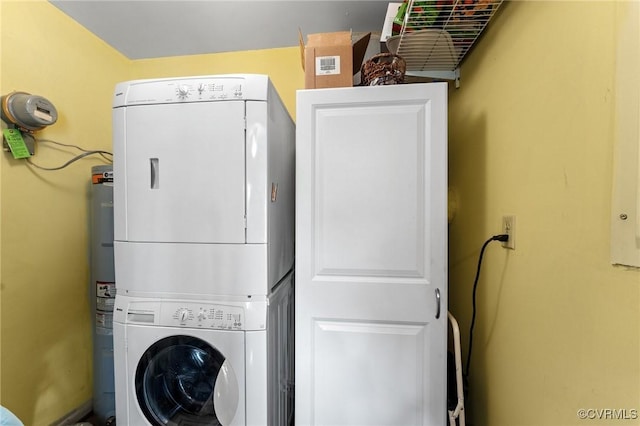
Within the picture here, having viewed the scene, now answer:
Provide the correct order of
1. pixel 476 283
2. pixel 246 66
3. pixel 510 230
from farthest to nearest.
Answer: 1. pixel 246 66
2. pixel 476 283
3. pixel 510 230

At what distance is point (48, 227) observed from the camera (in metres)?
1.42

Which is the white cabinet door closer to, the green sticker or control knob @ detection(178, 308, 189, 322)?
control knob @ detection(178, 308, 189, 322)

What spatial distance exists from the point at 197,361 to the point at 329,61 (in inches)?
56.9

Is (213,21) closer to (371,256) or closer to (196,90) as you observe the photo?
(196,90)

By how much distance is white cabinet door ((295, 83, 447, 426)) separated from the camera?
3.43 ft

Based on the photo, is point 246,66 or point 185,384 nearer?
point 185,384

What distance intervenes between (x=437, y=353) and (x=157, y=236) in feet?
4.09

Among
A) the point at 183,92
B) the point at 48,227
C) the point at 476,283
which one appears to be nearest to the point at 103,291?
the point at 48,227

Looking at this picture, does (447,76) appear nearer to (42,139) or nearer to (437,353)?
(437,353)

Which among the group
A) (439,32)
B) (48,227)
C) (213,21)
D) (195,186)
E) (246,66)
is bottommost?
(48,227)

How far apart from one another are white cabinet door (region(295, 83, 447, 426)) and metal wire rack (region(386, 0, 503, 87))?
31cm

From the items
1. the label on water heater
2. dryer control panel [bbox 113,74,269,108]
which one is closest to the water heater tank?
the label on water heater

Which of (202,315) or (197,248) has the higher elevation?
(197,248)

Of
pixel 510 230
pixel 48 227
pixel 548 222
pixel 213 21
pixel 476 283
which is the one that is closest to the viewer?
pixel 548 222
